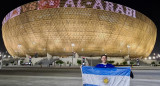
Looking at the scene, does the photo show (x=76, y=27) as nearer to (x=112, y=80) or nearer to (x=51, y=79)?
(x=51, y=79)

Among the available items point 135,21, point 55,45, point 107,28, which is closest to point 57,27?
point 55,45

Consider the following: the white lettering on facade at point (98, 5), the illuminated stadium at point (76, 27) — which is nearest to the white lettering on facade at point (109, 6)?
the illuminated stadium at point (76, 27)

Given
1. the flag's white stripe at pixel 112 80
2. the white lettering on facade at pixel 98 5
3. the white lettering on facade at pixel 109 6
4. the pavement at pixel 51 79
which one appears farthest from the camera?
the white lettering on facade at pixel 109 6

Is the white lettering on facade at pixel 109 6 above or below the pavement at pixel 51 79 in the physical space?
above

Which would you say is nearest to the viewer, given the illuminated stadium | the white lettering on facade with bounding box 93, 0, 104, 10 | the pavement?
the pavement

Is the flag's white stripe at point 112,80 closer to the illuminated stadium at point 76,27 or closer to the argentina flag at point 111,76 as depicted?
the argentina flag at point 111,76

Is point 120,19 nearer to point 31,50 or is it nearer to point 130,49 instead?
point 130,49

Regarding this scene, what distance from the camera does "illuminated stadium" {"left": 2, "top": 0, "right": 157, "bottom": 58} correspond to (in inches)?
2008

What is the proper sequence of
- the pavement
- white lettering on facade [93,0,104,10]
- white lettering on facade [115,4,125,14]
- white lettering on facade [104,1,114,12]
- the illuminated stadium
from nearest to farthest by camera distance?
the pavement, white lettering on facade [93,0,104,10], the illuminated stadium, white lettering on facade [104,1,114,12], white lettering on facade [115,4,125,14]

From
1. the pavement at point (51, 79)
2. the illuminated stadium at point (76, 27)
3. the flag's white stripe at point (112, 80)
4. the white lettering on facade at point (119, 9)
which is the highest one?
the white lettering on facade at point (119, 9)

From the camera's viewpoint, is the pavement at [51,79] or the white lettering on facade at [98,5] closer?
the pavement at [51,79]

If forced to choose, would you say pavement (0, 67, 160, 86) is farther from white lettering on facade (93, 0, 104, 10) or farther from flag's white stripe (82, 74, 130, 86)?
white lettering on facade (93, 0, 104, 10)

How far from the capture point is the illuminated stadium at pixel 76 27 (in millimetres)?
51000

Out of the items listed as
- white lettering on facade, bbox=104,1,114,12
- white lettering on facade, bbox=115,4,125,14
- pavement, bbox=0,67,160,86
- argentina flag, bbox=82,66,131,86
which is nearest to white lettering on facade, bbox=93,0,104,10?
white lettering on facade, bbox=104,1,114,12
